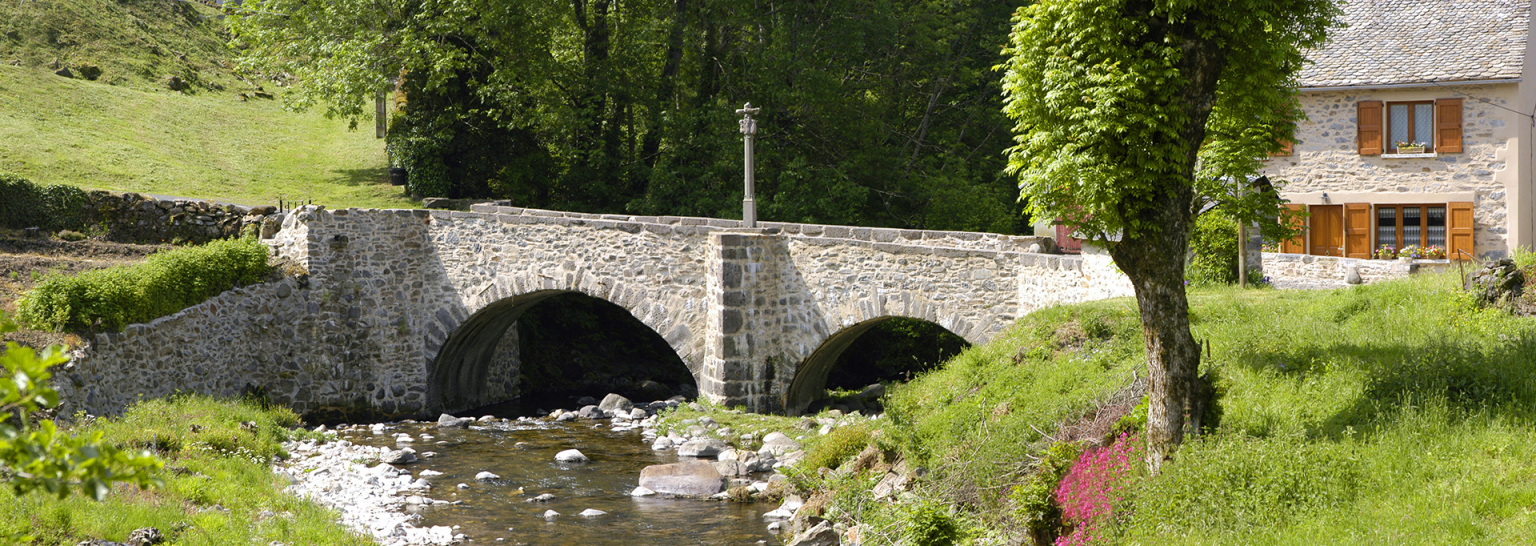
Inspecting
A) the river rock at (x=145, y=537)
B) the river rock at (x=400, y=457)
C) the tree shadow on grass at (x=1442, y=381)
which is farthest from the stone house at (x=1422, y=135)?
Answer: the river rock at (x=145, y=537)

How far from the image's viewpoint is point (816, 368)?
704 inches

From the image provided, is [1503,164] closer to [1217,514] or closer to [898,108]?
[898,108]

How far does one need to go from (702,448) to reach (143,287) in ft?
27.3

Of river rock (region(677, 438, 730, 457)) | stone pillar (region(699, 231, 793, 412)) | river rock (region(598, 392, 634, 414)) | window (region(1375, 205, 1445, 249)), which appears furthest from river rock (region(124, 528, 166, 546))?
window (region(1375, 205, 1445, 249))

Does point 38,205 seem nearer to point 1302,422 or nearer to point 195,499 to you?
point 195,499

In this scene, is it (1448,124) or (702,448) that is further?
(1448,124)

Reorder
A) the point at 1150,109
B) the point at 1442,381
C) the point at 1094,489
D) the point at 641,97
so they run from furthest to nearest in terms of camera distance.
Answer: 1. the point at 641,97
2. the point at 1094,489
3. the point at 1442,381
4. the point at 1150,109

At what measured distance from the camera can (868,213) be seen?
25125 mm

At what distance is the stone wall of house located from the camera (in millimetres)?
19219

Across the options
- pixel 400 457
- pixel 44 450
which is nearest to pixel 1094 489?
pixel 44 450

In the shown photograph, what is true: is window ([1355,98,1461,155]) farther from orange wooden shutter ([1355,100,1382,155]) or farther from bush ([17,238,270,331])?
bush ([17,238,270,331])

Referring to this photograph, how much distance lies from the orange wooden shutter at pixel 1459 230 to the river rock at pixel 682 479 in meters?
14.3

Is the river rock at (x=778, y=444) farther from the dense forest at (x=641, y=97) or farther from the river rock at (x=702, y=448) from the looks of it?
the dense forest at (x=641, y=97)

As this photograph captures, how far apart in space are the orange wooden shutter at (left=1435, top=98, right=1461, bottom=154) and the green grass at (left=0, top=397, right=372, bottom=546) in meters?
18.9
